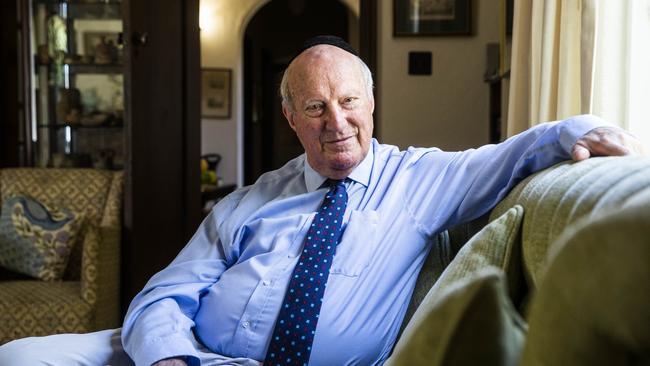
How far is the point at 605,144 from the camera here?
48.8 inches

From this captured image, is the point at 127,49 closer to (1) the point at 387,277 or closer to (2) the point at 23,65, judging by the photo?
(2) the point at 23,65

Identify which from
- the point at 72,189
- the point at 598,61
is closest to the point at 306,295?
the point at 598,61

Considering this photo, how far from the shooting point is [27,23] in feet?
14.5

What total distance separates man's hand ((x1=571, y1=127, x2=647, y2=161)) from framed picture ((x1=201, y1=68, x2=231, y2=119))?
617 centimetres

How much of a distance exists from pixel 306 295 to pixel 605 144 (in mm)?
661

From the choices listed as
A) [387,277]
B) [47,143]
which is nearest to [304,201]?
[387,277]

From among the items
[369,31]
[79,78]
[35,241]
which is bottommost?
[35,241]

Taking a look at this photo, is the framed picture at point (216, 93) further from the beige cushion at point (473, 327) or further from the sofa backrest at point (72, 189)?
the beige cushion at point (473, 327)

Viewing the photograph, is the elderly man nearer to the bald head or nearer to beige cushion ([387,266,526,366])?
the bald head

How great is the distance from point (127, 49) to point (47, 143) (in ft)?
5.58

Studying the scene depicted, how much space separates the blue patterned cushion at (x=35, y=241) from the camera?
306 cm

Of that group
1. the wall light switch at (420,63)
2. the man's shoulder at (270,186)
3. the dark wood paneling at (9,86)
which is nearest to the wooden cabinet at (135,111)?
the dark wood paneling at (9,86)

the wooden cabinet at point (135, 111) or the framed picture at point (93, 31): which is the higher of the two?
the framed picture at point (93, 31)

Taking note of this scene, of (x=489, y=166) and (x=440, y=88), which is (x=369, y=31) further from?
(x=489, y=166)
